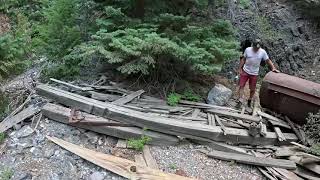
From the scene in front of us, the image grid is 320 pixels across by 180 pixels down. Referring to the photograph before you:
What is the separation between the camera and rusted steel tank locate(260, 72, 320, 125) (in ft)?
25.6

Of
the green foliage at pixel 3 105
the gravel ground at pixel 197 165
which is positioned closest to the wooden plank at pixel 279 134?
the gravel ground at pixel 197 165

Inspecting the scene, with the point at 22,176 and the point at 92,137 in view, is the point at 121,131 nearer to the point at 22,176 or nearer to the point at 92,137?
the point at 92,137

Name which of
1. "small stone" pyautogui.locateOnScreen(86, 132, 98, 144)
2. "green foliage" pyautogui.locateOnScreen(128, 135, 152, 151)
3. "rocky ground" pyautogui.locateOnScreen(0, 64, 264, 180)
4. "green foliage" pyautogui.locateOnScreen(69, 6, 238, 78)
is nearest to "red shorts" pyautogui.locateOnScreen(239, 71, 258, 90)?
"green foliage" pyautogui.locateOnScreen(69, 6, 238, 78)

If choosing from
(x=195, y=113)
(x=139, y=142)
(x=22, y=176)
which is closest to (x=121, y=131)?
(x=139, y=142)

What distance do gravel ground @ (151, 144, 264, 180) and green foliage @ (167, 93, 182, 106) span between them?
1.13 m

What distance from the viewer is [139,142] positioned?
689cm

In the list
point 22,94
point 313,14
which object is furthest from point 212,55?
point 313,14

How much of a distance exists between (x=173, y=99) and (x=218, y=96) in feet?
3.62

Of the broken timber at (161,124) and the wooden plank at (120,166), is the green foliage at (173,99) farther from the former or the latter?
the wooden plank at (120,166)

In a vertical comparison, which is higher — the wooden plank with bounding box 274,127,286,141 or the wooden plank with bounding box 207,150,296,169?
the wooden plank with bounding box 274,127,286,141

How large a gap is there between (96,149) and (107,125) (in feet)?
1.68

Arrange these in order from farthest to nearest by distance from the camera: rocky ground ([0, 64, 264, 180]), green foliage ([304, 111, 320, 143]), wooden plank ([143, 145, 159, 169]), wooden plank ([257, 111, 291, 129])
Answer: wooden plank ([257, 111, 291, 129]) → green foliage ([304, 111, 320, 143]) → wooden plank ([143, 145, 159, 169]) → rocky ground ([0, 64, 264, 180])

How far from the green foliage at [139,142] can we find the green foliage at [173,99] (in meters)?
1.24

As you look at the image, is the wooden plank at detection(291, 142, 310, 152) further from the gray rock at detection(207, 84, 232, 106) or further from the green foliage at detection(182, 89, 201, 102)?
the green foliage at detection(182, 89, 201, 102)
